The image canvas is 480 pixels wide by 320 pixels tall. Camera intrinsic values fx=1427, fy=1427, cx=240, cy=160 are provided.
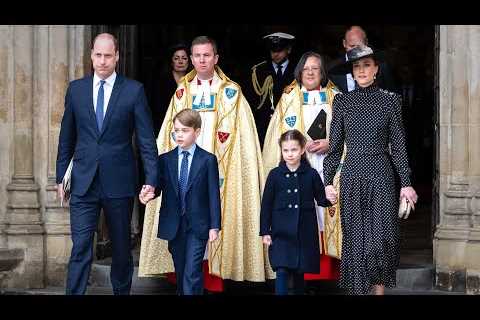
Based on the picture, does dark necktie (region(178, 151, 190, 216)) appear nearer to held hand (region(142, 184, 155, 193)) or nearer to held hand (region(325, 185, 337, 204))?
held hand (region(142, 184, 155, 193))

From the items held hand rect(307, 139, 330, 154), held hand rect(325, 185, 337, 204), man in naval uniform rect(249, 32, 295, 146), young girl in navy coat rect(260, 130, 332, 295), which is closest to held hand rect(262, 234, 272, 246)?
young girl in navy coat rect(260, 130, 332, 295)

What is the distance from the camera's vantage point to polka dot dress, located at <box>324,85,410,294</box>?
1000 centimetres

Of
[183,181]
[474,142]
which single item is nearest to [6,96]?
[183,181]

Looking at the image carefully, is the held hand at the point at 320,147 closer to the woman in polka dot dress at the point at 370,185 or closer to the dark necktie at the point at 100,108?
the woman in polka dot dress at the point at 370,185

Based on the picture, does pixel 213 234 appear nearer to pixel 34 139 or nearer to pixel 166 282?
pixel 166 282

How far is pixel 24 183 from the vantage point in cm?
1195

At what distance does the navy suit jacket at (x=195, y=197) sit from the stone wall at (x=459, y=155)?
2476 millimetres

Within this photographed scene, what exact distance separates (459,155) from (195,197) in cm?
267

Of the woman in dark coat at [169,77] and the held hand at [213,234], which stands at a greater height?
the woman in dark coat at [169,77]

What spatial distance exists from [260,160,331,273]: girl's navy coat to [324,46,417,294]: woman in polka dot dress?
0.18 meters

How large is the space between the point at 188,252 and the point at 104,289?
192 cm

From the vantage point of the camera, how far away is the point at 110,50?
1012cm

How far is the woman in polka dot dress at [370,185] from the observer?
10.0 meters

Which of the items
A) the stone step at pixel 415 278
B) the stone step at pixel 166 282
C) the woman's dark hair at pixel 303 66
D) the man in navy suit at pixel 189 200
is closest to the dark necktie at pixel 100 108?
the man in navy suit at pixel 189 200
